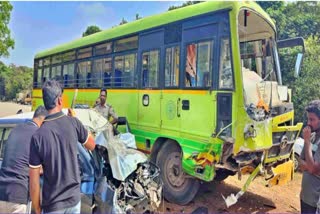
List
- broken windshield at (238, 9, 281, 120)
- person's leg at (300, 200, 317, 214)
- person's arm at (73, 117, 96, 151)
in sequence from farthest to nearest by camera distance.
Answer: broken windshield at (238, 9, 281, 120) < person's leg at (300, 200, 317, 214) < person's arm at (73, 117, 96, 151)

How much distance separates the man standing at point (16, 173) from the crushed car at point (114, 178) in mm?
635

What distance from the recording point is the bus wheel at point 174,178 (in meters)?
5.87

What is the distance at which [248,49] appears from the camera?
666 cm

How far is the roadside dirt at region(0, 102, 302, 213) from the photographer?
5797 mm

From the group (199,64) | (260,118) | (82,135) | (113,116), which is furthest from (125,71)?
(82,135)

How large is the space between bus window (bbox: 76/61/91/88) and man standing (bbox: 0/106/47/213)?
5.80 metres

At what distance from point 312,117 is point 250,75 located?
8.51ft

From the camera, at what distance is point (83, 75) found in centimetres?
934

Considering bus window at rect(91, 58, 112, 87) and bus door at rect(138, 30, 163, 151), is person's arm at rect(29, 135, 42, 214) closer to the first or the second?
bus door at rect(138, 30, 163, 151)

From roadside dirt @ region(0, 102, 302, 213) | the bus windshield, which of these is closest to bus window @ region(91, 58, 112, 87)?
the bus windshield

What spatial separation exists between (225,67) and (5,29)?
2122cm

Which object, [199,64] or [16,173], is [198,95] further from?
[16,173]

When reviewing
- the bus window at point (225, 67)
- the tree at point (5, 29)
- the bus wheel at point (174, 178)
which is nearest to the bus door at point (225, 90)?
the bus window at point (225, 67)

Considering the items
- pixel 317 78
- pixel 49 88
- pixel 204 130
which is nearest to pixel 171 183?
pixel 204 130
